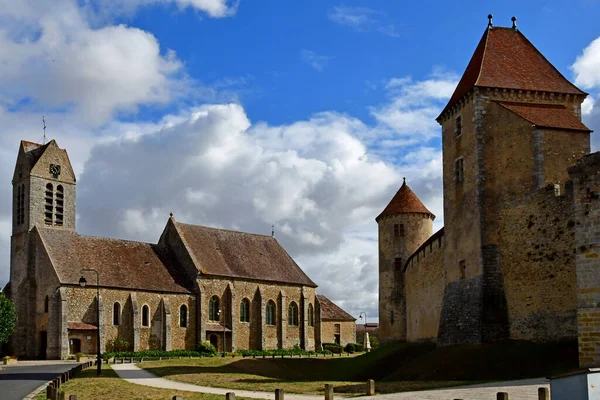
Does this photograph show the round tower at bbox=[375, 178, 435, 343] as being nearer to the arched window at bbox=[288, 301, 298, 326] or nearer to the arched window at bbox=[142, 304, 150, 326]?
the arched window at bbox=[288, 301, 298, 326]

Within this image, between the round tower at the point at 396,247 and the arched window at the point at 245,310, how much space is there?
48.3 ft

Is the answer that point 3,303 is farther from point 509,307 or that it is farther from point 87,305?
point 509,307

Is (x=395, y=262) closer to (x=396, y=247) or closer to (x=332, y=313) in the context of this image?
(x=396, y=247)

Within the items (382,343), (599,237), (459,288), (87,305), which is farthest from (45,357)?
(599,237)

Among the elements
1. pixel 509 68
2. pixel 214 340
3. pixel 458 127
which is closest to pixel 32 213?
pixel 214 340

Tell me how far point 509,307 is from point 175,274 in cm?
3675

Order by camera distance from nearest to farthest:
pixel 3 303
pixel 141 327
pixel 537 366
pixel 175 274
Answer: pixel 537 366 → pixel 3 303 → pixel 141 327 → pixel 175 274

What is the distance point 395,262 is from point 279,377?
24.8m

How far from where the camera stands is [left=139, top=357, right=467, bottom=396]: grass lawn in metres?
23.6

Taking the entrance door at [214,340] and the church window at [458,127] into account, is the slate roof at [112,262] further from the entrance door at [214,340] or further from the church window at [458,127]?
the church window at [458,127]

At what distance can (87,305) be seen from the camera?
180ft

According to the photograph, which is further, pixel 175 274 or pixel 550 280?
pixel 175 274

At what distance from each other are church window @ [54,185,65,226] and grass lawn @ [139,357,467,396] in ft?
73.4

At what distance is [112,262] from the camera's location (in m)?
59.0
